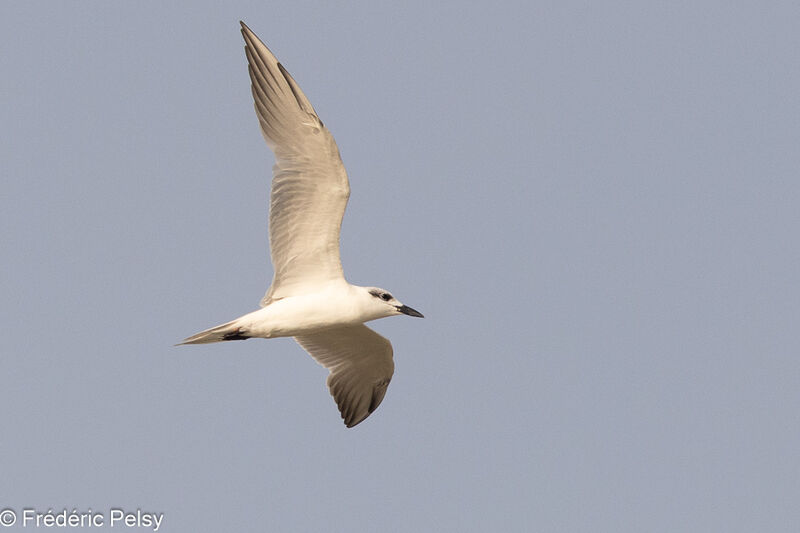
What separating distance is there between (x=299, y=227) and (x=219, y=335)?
1808 mm

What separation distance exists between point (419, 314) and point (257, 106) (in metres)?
3.62

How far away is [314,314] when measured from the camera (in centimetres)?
1620

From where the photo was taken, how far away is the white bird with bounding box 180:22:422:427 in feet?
51.2

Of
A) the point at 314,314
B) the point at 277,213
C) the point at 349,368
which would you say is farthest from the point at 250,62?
the point at 349,368

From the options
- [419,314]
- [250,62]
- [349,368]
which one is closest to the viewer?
[250,62]

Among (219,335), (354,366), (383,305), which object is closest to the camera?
(219,335)

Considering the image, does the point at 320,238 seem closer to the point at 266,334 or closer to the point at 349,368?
the point at 266,334

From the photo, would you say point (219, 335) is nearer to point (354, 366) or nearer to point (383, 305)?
point (383, 305)

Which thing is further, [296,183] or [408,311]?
[408,311]

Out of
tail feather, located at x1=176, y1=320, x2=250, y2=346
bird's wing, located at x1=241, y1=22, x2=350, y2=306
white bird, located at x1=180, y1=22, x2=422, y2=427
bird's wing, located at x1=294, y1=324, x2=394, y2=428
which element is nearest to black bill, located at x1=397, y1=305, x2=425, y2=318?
white bird, located at x1=180, y1=22, x2=422, y2=427

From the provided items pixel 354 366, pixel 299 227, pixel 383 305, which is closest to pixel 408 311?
pixel 383 305

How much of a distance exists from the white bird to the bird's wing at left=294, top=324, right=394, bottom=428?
49.1 inches

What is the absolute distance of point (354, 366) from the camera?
733 inches

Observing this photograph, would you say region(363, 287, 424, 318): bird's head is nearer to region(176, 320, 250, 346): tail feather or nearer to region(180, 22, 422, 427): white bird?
region(180, 22, 422, 427): white bird
